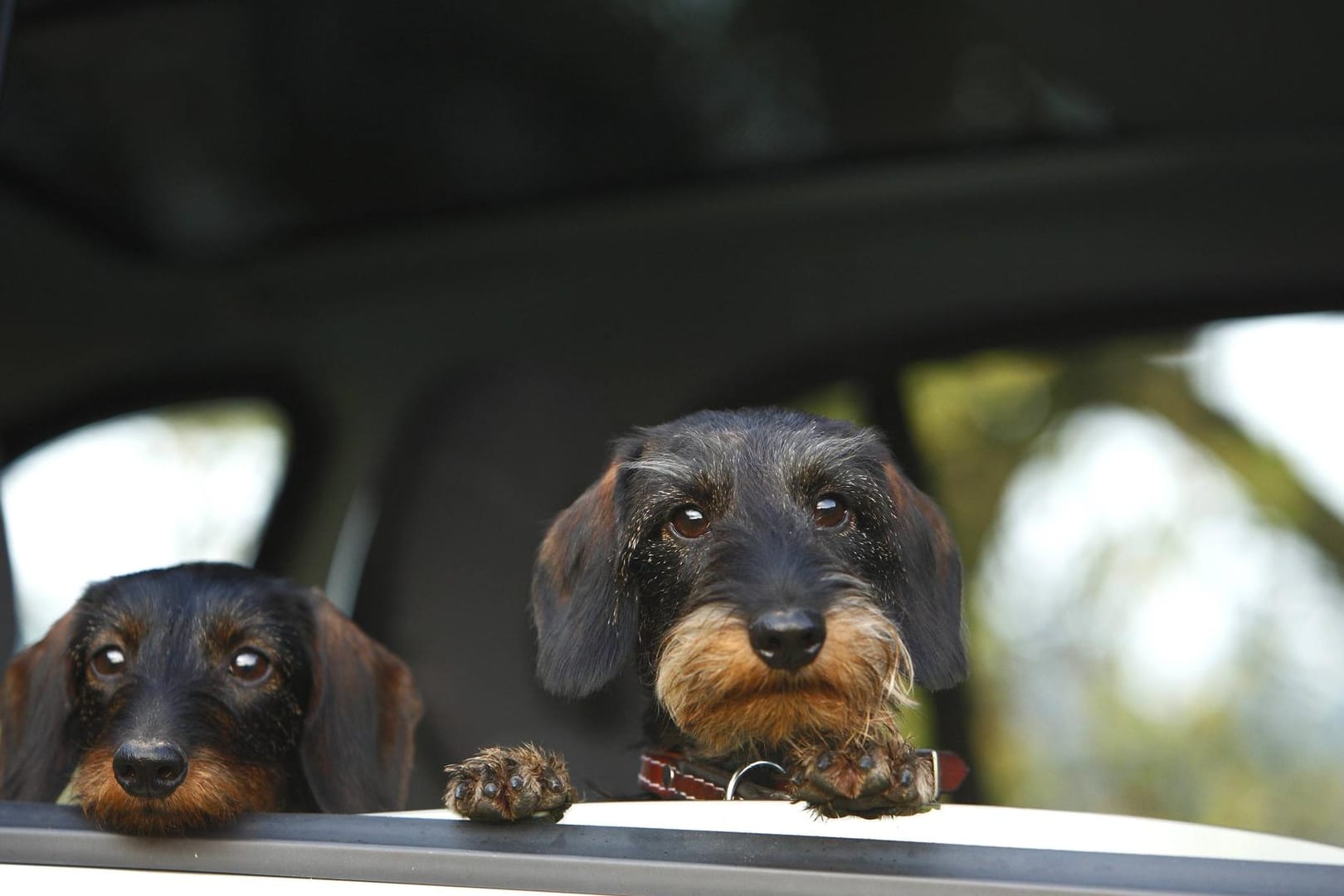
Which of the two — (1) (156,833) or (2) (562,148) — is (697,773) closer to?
(1) (156,833)

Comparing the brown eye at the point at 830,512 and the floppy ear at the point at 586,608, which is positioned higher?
the brown eye at the point at 830,512

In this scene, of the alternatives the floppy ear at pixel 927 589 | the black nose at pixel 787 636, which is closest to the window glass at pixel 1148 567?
the floppy ear at pixel 927 589

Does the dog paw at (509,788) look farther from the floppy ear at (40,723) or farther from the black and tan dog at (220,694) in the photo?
the floppy ear at (40,723)

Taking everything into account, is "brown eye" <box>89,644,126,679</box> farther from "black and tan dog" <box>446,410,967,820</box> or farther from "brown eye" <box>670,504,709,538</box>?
"brown eye" <box>670,504,709,538</box>

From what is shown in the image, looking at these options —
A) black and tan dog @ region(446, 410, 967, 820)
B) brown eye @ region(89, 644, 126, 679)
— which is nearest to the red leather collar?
black and tan dog @ region(446, 410, 967, 820)

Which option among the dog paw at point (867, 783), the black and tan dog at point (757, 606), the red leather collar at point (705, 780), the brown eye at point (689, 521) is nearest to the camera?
the dog paw at point (867, 783)

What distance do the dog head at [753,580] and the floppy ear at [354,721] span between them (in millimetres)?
514

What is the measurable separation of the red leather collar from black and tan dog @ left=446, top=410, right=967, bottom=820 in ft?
0.08

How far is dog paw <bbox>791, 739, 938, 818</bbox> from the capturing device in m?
1.73

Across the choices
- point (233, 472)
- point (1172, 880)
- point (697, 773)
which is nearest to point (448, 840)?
point (697, 773)

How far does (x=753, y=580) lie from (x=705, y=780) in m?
0.40

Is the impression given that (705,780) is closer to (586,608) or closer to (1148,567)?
(586,608)

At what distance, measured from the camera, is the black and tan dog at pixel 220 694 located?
2.43 metres

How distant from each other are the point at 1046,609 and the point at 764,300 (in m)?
1.27
